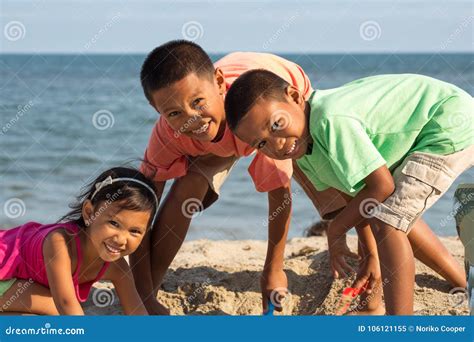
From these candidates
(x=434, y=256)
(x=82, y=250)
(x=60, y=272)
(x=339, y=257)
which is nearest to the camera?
(x=60, y=272)

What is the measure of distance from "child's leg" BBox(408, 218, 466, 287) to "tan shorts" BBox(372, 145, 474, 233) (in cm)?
61

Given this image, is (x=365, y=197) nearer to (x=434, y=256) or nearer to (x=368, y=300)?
(x=368, y=300)

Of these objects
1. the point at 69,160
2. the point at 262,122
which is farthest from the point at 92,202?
the point at 69,160

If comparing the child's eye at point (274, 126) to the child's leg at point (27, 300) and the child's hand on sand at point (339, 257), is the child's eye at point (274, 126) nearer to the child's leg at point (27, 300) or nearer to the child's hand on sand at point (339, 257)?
the child's hand on sand at point (339, 257)

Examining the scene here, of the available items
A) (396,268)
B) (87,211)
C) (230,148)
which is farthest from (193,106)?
(396,268)

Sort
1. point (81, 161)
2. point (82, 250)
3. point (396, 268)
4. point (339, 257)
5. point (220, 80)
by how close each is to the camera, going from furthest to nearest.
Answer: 1. point (81, 161)
2. point (339, 257)
3. point (220, 80)
4. point (82, 250)
5. point (396, 268)

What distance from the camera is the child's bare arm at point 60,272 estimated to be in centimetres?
301

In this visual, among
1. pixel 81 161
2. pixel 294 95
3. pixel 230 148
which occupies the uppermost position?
pixel 294 95

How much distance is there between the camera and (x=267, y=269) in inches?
141

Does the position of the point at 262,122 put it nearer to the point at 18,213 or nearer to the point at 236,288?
the point at 236,288

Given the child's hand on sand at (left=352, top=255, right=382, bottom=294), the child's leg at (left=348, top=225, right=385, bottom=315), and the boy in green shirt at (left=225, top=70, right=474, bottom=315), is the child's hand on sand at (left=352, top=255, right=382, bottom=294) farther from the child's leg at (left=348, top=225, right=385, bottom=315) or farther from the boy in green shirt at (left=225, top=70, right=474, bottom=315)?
the boy in green shirt at (left=225, top=70, right=474, bottom=315)

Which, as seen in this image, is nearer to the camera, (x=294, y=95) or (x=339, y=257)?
(x=294, y=95)

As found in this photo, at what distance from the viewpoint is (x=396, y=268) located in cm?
294

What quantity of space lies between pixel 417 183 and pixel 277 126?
56 centimetres
